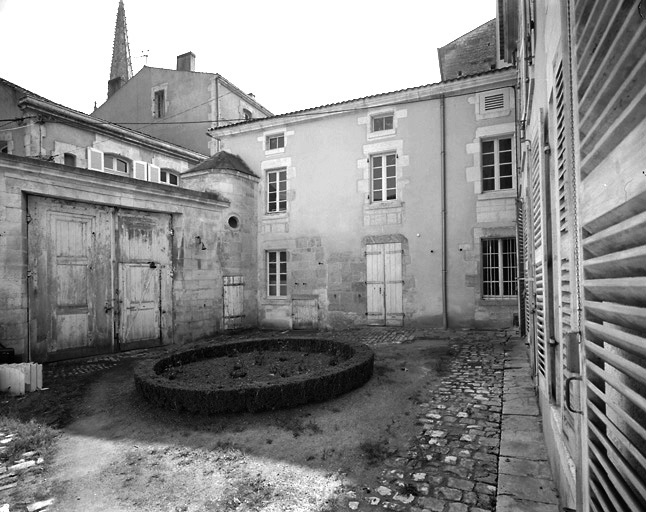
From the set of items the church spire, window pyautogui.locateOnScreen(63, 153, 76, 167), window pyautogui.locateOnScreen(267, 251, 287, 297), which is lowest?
window pyautogui.locateOnScreen(267, 251, 287, 297)

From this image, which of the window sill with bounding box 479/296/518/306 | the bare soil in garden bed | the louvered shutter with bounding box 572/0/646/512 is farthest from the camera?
the window sill with bounding box 479/296/518/306

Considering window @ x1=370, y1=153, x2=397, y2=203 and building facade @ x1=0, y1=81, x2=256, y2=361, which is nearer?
building facade @ x1=0, y1=81, x2=256, y2=361

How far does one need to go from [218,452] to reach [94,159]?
42.2 ft

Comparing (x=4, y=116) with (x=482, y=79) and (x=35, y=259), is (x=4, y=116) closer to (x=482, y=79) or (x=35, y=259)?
(x=35, y=259)

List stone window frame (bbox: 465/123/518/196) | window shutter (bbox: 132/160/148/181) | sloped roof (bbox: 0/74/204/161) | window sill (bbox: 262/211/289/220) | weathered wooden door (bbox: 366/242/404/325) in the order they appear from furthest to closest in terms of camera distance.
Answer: window shutter (bbox: 132/160/148/181), window sill (bbox: 262/211/289/220), sloped roof (bbox: 0/74/204/161), weathered wooden door (bbox: 366/242/404/325), stone window frame (bbox: 465/123/518/196)

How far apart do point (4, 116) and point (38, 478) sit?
13.9 m

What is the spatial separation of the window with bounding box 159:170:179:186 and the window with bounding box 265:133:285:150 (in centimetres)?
520

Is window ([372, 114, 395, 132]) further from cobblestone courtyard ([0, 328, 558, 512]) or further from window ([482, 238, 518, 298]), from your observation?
cobblestone courtyard ([0, 328, 558, 512])

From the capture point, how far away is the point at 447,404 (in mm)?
4789

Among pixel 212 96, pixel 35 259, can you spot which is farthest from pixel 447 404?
pixel 212 96

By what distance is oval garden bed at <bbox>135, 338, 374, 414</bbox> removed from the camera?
14.9 feet

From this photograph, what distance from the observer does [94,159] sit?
1342 cm

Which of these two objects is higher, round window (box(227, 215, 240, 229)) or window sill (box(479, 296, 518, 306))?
round window (box(227, 215, 240, 229))

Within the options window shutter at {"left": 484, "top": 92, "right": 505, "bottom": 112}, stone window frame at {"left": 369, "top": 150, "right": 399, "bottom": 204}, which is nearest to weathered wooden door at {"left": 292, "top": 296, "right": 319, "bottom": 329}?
stone window frame at {"left": 369, "top": 150, "right": 399, "bottom": 204}
